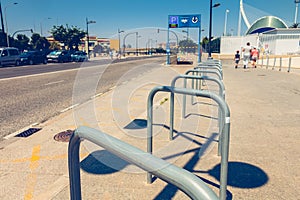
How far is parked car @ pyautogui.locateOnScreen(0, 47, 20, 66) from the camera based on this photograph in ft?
72.0

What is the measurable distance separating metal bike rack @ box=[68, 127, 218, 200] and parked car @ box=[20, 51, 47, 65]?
88.6 feet

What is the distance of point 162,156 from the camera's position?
131 inches

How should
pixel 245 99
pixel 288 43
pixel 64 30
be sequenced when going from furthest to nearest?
pixel 64 30 → pixel 288 43 → pixel 245 99

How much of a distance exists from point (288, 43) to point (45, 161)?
49.5 meters

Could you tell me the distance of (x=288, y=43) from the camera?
4250 cm

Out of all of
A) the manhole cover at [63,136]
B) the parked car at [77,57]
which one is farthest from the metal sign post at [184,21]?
the manhole cover at [63,136]

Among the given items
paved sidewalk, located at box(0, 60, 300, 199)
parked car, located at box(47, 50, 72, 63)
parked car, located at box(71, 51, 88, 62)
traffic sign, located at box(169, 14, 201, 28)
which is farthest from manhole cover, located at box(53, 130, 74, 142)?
parked car, located at box(71, 51, 88, 62)

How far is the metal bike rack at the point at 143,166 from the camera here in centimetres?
99

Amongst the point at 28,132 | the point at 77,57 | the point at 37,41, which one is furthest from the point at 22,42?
the point at 28,132

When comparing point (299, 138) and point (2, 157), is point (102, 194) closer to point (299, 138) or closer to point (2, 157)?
point (2, 157)

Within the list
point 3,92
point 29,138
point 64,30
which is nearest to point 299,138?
point 29,138

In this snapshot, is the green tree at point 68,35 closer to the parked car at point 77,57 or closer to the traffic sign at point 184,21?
the parked car at point 77,57

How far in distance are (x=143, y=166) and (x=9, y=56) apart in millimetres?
26018

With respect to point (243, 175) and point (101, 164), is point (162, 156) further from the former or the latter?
point (243, 175)
